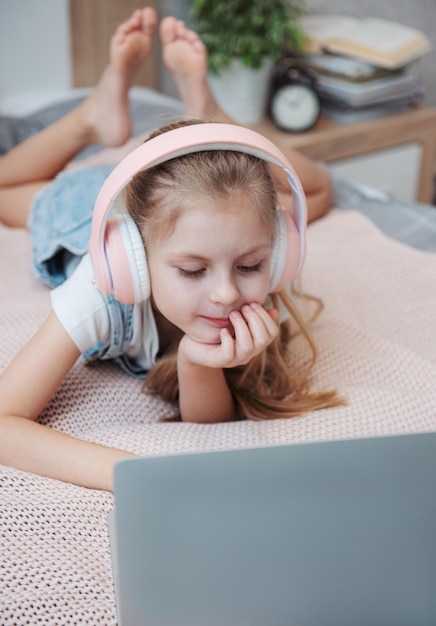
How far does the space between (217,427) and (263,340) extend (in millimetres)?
163

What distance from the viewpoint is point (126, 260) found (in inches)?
35.3

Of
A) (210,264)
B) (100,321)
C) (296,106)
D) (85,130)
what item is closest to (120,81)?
(85,130)

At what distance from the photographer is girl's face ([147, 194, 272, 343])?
856mm

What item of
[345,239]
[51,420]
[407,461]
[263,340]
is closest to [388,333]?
[345,239]

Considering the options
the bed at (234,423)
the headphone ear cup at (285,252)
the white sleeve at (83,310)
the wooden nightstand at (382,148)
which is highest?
the headphone ear cup at (285,252)

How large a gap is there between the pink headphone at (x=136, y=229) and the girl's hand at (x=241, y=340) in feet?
0.27

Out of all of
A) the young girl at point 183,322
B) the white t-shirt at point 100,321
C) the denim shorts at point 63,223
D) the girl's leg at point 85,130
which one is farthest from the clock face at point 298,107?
the white t-shirt at point 100,321

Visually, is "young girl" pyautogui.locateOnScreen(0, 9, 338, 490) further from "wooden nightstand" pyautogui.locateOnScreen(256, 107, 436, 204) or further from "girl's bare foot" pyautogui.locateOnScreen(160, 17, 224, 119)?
"wooden nightstand" pyautogui.locateOnScreen(256, 107, 436, 204)

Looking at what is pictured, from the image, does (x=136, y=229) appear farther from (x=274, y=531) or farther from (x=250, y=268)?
(x=274, y=531)

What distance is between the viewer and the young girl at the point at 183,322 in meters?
0.87

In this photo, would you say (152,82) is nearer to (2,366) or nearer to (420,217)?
(420,217)

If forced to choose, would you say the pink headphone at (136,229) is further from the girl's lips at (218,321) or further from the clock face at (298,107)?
the clock face at (298,107)

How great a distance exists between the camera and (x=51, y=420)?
1.02m

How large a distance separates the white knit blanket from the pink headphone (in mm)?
182
